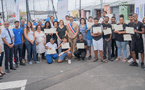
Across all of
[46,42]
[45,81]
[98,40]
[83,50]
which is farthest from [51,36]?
[45,81]

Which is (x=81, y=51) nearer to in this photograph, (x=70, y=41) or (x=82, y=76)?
(x=70, y=41)

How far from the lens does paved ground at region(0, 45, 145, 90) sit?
5027mm

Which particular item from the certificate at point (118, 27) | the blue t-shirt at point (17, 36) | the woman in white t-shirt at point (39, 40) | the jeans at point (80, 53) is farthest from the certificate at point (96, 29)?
the blue t-shirt at point (17, 36)

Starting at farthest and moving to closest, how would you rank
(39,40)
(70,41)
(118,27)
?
(70,41)
(39,40)
(118,27)

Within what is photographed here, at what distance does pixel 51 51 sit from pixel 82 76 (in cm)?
261

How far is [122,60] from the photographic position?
8.05 m

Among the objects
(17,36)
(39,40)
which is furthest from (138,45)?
(17,36)

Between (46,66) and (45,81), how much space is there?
1959mm

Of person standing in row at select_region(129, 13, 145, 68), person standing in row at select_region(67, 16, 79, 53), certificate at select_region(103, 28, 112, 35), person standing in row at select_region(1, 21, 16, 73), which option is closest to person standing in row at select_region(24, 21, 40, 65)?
person standing in row at select_region(1, 21, 16, 73)

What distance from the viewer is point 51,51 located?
802 centimetres

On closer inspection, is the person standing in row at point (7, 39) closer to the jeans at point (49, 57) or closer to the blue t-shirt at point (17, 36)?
the blue t-shirt at point (17, 36)

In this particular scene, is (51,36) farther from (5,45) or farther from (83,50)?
(5,45)

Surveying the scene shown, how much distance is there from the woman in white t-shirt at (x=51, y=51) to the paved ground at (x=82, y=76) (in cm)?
44

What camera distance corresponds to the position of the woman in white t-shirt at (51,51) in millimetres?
7986
